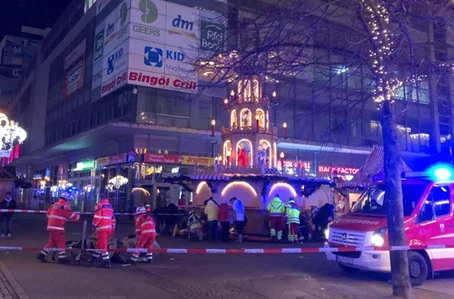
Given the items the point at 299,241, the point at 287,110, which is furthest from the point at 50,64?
the point at 299,241

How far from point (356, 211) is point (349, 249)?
5.90ft

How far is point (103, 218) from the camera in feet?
34.2

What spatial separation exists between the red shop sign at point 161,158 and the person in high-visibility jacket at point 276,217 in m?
Result: 13.4

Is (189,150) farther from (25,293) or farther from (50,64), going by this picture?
(50,64)

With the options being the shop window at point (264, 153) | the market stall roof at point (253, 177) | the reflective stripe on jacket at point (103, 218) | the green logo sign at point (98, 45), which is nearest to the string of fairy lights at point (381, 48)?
the reflective stripe on jacket at point (103, 218)

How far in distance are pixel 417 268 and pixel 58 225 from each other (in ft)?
27.6

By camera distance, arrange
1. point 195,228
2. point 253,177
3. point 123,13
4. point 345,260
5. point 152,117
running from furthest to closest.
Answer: point 123,13 < point 152,117 < point 253,177 < point 195,228 < point 345,260

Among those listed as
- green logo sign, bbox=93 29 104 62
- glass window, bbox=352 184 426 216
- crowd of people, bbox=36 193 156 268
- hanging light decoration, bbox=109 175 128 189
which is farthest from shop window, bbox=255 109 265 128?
green logo sign, bbox=93 29 104 62

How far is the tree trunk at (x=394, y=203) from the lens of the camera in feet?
26.7

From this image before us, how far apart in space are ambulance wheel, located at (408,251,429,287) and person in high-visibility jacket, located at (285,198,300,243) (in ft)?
25.7

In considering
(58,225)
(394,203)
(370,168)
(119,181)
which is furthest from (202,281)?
(119,181)

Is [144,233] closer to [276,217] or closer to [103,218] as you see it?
[103,218]

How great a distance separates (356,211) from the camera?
10.8m

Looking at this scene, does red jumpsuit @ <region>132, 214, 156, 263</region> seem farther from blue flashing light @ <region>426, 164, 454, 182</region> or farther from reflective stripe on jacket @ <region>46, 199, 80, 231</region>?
blue flashing light @ <region>426, 164, 454, 182</region>
